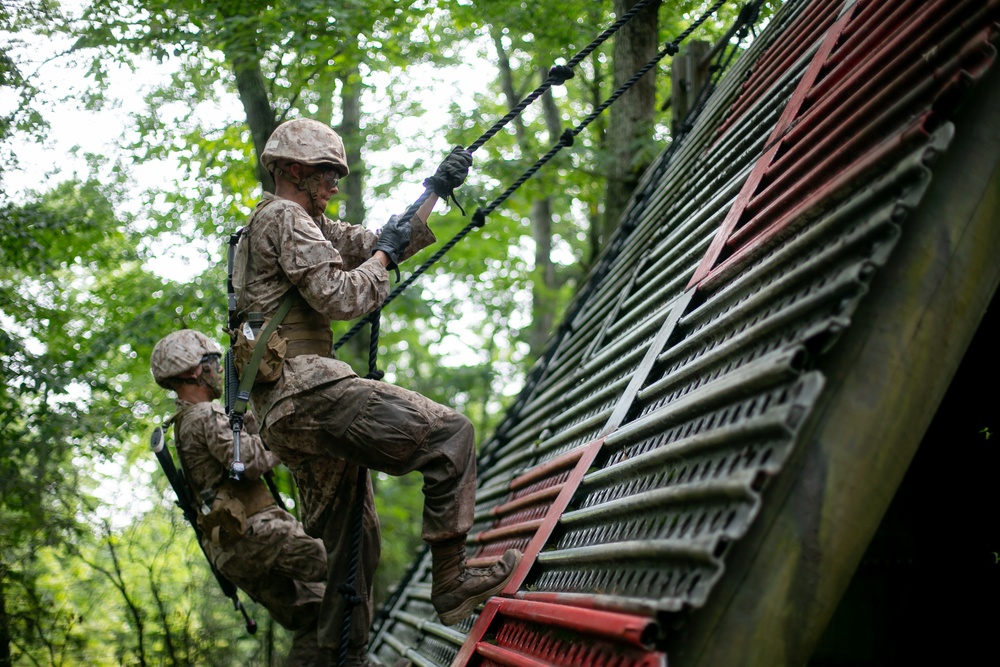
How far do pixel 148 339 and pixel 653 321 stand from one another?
6227mm

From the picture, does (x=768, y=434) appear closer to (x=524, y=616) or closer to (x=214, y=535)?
(x=524, y=616)

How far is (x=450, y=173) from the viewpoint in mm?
4441

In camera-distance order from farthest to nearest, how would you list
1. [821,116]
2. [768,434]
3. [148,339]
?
[148,339] → [821,116] → [768,434]

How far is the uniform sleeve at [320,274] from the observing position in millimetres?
3973

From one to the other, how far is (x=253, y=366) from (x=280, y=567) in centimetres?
180

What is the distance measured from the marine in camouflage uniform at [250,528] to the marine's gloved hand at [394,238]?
1708 mm

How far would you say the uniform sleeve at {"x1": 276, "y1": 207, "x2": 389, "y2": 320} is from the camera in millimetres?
3973

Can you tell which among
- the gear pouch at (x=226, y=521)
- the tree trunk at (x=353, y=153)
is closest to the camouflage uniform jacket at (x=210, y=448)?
the gear pouch at (x=226, y=521)

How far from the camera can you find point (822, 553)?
2227 mm

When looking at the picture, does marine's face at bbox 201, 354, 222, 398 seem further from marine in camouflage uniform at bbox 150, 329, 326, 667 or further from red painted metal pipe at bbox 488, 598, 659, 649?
red painted metal pipe at bbox 488, 598, 659, 649

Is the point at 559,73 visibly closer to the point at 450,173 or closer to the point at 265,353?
the point at 450,173

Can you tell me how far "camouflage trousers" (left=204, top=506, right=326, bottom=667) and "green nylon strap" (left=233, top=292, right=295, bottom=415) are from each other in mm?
1445

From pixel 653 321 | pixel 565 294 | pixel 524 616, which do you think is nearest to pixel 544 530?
pixel 524 616

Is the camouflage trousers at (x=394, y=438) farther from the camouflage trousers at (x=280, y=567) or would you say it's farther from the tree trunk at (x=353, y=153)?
the tree trunk at (x=353, y=153)
